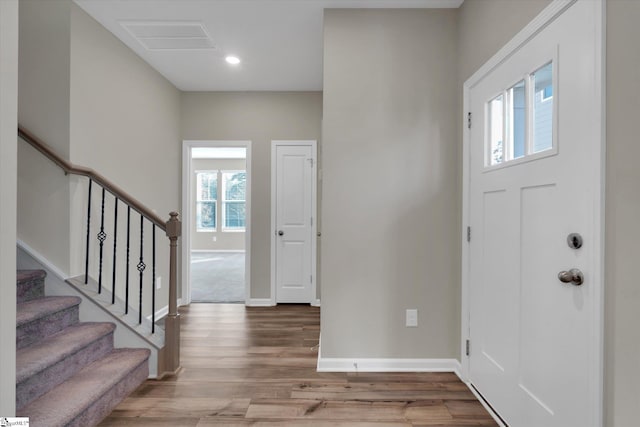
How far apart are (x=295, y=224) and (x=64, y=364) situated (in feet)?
8.85

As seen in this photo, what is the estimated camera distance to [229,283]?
554cm

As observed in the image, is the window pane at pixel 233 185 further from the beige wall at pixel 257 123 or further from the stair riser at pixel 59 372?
the stair riser at pixel 59 372

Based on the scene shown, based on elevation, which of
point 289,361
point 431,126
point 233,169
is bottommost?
point 289,361

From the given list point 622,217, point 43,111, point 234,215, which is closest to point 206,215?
point 234,215

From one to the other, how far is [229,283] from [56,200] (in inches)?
133

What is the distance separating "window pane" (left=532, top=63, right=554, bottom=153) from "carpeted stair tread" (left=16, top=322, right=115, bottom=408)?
8.75 feet

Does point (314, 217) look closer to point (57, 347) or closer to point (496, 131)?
point (496, 131)

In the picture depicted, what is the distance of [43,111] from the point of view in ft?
7.95

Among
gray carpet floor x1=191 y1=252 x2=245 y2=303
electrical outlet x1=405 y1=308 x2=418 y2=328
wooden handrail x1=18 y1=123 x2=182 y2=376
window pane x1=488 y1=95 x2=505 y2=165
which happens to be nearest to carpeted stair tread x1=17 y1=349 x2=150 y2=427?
wooden handrail x1=18 y1=123 x2=182 y2=376

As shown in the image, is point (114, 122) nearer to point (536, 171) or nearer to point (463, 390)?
point (536, 171)

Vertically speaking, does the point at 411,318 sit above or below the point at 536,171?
below

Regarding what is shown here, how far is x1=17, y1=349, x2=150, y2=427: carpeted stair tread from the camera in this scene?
159 cm

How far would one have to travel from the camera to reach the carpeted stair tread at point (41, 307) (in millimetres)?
1897

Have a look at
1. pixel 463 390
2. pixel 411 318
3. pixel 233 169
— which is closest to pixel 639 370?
pixel 463 390
